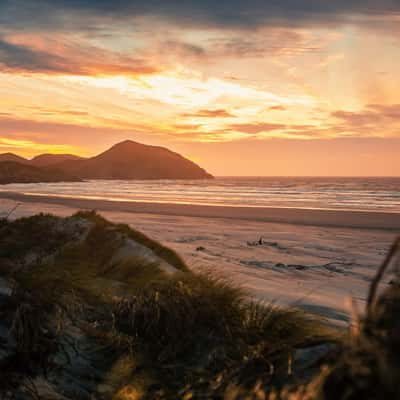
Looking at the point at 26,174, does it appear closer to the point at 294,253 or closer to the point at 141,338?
the point at 294,253

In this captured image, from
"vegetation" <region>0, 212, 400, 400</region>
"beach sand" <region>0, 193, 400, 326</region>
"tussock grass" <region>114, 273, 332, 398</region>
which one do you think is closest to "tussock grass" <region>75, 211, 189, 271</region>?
"beach sand" <region>0, 193, 400, 326</region>

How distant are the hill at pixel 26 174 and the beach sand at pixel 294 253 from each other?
101721mm

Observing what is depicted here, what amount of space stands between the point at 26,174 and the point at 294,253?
126908 mm

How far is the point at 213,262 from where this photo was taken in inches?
372

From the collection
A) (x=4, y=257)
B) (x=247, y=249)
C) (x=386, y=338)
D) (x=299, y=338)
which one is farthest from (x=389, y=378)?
(x=247, y=249)

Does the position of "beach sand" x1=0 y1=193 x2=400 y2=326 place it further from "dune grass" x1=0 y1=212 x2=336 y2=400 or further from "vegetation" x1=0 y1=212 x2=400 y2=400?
"dune grass" x1=0 y1=212 x2=336 y2=400

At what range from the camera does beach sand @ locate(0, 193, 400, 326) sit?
6.66 meters

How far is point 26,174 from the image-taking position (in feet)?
417

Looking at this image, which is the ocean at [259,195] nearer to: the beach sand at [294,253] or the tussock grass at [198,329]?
the beach sand at [294,253]

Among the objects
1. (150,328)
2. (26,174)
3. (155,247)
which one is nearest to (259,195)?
(155,247)

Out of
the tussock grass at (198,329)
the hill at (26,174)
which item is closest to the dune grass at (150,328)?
the tussock grass at (198,329)

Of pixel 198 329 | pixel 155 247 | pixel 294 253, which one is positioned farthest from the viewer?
pixel 294 253

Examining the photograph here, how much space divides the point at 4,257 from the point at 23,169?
136991mm

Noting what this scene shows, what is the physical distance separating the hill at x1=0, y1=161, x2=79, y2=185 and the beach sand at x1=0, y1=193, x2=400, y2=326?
102 metres
